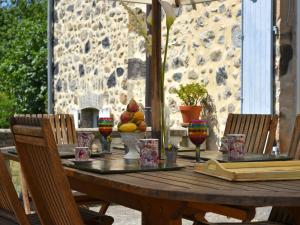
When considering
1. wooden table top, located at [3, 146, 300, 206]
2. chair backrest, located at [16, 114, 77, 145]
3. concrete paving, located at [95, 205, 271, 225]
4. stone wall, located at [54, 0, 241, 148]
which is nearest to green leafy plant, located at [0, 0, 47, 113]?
stone wall, located at [54, 0, 241, 148]

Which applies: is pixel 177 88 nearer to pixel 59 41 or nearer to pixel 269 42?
pixel 269 42

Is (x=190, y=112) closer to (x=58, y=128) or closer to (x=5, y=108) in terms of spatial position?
(x=58, y=128)

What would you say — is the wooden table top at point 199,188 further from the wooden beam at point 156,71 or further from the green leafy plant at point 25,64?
the green leafy plant at point 25,64

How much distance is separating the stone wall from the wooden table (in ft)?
12.7

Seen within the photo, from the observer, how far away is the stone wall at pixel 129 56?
293 inches

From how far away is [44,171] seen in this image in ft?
8.52

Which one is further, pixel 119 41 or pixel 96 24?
pixel 96 24

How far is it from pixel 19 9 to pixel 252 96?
11.8 metres

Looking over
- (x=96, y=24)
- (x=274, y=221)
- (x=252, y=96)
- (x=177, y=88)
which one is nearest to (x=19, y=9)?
(x=96, y=24)

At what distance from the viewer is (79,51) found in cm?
1052

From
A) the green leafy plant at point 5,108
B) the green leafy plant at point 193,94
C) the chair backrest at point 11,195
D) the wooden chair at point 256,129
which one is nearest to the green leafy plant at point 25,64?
the green leafy plant at point 5,108

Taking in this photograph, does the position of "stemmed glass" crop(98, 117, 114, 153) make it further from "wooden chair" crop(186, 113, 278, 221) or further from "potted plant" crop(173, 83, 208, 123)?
"potted plant" crop(173, 83, 208, 123)

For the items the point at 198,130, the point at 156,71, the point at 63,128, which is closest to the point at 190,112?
the point at 63,128

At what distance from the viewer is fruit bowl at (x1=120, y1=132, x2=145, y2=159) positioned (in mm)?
3312
